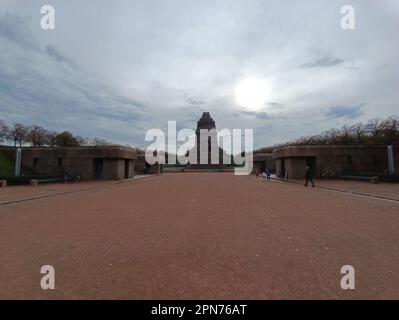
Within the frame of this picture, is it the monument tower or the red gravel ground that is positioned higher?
the monument tower

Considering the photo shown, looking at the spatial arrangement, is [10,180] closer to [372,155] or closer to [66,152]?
[66,152]

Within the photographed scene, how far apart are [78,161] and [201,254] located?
27.9 metres

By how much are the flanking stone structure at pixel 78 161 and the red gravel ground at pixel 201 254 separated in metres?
20.6

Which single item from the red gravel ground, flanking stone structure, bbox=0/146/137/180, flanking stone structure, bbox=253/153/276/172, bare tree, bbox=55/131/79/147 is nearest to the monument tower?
flanking stone structure, bbox=253/153/276/172

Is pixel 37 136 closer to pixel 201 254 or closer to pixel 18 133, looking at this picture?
pixel 18 133

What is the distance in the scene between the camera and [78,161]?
28828mm

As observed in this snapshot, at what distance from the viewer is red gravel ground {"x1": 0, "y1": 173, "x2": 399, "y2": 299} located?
11.3ft

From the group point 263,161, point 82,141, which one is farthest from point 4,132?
point 263,161

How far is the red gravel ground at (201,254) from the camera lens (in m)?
3.45

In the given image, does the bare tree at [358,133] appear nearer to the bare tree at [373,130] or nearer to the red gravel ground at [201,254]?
the bare tree at [373,130]

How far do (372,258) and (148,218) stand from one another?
19.7 feet

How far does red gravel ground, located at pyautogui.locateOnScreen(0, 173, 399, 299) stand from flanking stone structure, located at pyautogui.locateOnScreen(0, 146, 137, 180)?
2063cm

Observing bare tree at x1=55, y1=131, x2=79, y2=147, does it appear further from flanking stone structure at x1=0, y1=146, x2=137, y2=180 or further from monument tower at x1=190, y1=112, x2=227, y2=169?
monument tower at x1=190, y1=112, x2=227, y2=169
